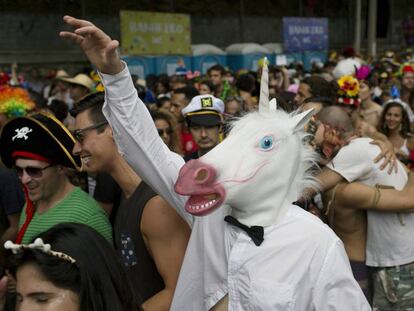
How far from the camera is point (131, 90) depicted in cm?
198

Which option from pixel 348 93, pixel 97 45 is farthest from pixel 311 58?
pixel 97 45

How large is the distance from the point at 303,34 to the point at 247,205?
60.0ft

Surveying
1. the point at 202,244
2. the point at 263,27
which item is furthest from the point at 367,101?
the point at 263,27

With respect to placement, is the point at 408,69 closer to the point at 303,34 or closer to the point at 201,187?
the point at 201,187

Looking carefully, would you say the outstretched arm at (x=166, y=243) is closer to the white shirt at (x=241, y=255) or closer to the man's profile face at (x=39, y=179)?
the white shirt at (x=241, y=255)

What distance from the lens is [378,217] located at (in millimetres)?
3504

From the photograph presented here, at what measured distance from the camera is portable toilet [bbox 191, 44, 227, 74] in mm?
16381

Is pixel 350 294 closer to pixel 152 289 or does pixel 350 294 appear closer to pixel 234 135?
pixel 234 135

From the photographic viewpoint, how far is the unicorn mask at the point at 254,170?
6.15 feet

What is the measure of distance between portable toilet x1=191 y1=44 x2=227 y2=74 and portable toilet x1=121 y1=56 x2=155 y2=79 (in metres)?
1.73

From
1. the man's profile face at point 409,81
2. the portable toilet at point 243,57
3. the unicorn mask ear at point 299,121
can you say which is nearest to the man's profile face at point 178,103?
the man's profile face at point 409,81

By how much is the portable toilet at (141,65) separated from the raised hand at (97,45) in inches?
492

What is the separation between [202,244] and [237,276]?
257mm

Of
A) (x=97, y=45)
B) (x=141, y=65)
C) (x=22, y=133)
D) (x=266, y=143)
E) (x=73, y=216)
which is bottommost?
(x=73, y=216)
